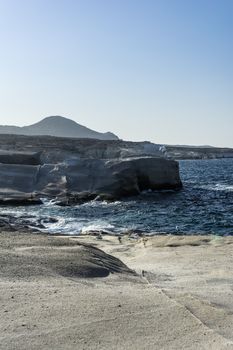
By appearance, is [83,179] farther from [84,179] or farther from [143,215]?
[143,215]

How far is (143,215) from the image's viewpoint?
2759 cm

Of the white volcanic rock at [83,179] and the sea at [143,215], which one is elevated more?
the white volcanic rock at [83,179]

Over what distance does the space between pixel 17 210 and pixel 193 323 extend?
25.0 metres

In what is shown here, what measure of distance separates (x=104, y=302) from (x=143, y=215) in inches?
837

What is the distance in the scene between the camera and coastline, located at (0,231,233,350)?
526cm

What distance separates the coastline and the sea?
1078cm

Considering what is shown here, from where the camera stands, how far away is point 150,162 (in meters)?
40.0

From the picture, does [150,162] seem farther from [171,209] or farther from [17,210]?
[17,210]

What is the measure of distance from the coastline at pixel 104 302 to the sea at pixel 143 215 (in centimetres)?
1078

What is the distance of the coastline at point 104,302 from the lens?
207 inches

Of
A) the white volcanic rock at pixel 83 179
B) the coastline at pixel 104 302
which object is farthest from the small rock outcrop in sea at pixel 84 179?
the coastline at pixel 104 302

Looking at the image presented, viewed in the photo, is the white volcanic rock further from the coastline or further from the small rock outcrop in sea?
the coastline

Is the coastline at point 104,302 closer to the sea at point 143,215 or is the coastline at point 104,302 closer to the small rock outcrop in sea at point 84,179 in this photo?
the sea at point 143,215

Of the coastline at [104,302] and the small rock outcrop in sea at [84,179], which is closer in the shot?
the coastline at [104,302]
